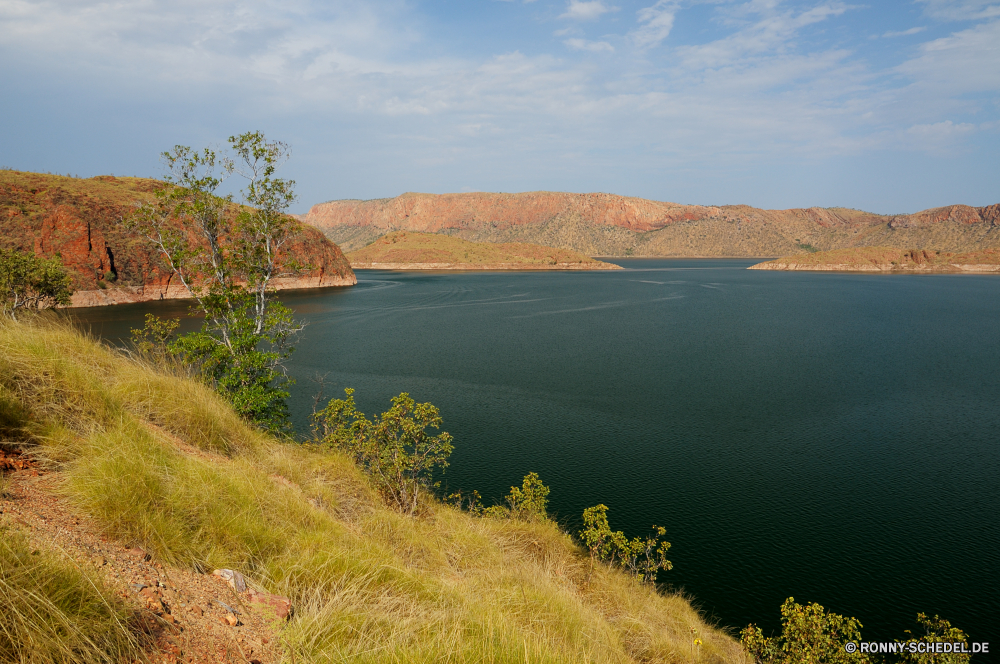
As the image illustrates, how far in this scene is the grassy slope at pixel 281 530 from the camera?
3.63 metres

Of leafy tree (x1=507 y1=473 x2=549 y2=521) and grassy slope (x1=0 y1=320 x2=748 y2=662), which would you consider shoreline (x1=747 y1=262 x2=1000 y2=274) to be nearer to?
leafy tree (x1=507 y1=473 x2=549 y2=521)

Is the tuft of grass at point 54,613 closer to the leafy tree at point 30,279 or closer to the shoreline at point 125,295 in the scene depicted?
the leafy tree at point 30,279

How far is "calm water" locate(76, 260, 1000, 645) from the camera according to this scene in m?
13.8

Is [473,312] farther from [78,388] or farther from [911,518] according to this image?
[78,388]

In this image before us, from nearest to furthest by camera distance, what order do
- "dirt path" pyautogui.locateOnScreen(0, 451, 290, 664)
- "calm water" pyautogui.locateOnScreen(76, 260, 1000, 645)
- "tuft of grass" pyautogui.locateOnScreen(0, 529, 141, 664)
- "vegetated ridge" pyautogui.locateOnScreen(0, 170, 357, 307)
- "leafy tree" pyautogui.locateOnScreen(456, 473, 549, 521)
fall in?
1. "tuft of grass" pyautogui.locateOnScreen(0, 529, 141, 664)
2. "dirt path" pyautogui.locateOnScreen(0, 451, 290, 664)
3. "leafy tree" pyautogui.locateOnScreen(456, 473, 549, 521)
4. "calm water" pyautogui.locateOnScreen(76, 260, 1000, 645)
5. "vegetated ridge" pyautogui.locateOnScreen(0, 170, 357, 307)

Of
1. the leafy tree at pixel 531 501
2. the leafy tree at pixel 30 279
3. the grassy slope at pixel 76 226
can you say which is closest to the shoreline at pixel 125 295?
the grassy slope at pixel 76 226

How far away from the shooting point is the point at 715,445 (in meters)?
21.5

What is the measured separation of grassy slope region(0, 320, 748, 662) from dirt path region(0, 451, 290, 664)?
19 cm

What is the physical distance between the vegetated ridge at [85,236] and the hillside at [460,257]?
86.0 metres

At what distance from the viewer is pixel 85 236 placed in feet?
207

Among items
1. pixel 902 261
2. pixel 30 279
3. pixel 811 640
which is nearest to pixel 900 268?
pixel 902 261

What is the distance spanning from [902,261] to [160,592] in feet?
604

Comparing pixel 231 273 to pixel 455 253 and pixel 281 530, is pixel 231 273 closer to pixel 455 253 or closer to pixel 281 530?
pixel 281 530

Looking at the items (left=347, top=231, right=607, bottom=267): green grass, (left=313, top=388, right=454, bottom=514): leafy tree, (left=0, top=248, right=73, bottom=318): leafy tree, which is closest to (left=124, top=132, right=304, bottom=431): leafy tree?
(left=313, top=388, right=454, bottom=514): leafy tree
